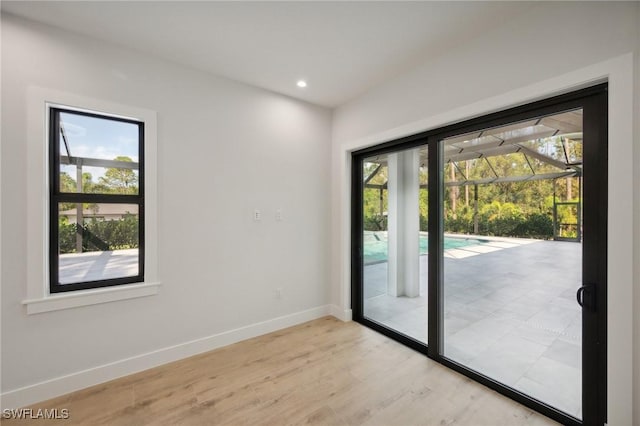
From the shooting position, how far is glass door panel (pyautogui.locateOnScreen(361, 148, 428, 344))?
A: 3.25m

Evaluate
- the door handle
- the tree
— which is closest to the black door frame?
the door handle

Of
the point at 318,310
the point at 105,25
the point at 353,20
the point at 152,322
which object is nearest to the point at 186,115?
the point at 105,25

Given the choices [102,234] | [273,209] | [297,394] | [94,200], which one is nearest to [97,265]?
[102,234]

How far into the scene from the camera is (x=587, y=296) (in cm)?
172

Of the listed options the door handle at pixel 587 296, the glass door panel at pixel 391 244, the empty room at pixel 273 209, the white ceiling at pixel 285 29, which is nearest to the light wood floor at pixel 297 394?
the empty room at pixel 273 209

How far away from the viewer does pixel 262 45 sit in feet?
7.67

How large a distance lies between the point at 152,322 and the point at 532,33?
12.7ft

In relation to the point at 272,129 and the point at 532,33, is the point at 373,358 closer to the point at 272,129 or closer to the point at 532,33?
the point at 272,129

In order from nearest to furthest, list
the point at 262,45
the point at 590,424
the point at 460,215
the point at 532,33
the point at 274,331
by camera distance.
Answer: the point at 590,424, the point at 532,33, the point at 262,45, the point at 460,215, the point at 274,331

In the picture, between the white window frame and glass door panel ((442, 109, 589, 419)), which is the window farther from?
glass door panel ((442, 109, 589, 419))

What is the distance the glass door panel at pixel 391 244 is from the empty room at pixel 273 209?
12 centimetres

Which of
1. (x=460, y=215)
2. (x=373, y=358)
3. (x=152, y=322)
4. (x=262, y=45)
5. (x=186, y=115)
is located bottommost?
(x=373, y=358)

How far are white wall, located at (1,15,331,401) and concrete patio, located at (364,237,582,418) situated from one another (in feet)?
5.68

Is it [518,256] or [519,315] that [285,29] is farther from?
[519,315]
